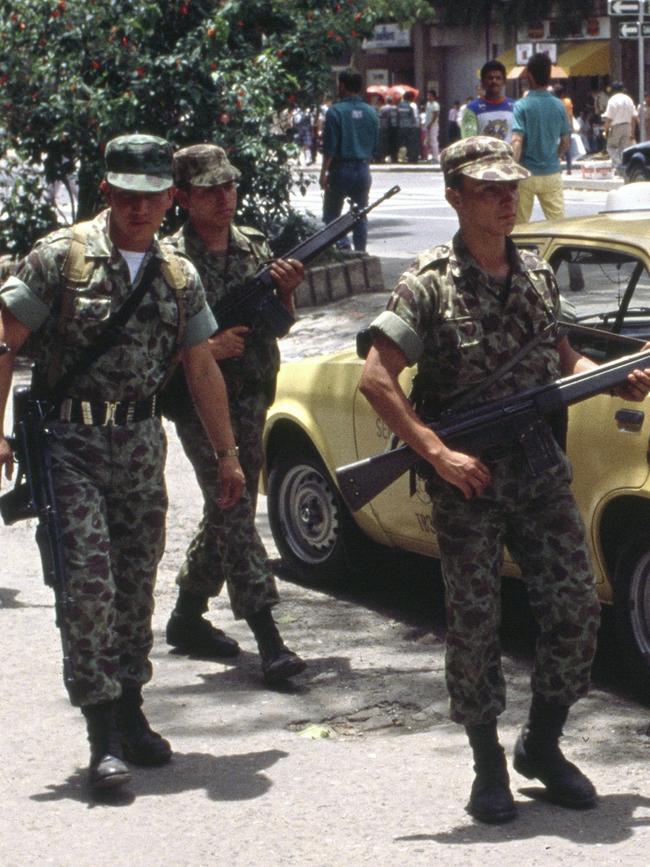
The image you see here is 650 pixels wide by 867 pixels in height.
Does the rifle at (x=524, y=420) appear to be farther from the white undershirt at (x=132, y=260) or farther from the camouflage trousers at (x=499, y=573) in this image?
the white undershirt at (x=132, y=260)

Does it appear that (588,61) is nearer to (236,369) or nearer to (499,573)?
(236,369)

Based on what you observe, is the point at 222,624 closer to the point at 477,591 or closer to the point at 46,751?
the point at 46,751

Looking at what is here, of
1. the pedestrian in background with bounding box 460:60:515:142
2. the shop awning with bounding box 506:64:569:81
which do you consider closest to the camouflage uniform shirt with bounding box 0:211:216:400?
the pedestrian in background with bounding box 460:60:515:142

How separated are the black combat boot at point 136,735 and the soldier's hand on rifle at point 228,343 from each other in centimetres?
128

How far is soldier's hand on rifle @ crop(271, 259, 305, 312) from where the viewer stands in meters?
6.24

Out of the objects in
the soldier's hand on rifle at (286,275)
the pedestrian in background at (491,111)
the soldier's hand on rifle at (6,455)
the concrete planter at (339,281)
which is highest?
the pedestrian in background at (491,111)

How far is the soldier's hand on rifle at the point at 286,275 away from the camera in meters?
6.24

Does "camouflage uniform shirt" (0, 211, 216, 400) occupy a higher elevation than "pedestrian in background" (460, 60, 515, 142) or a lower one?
lower

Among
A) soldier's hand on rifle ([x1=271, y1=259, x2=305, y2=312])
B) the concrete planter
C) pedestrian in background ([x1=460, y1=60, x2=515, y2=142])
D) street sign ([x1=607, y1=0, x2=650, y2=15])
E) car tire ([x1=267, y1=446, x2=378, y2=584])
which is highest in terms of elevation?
street sign ([x1=607, y1=0, x2=650, y2=15])

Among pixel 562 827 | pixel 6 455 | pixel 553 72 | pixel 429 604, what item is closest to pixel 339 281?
pixel 429 604

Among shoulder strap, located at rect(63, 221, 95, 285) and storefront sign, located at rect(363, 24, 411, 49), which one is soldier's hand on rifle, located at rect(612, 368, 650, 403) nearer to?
shoulder strap, located at rect(63, 221, 95, 285)

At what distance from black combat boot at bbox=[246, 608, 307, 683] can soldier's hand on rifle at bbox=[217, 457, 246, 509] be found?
2.69ft

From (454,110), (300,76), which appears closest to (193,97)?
(300,76)

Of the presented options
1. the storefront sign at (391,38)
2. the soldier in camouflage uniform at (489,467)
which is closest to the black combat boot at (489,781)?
the soldier in camouflage uniform at (489,467)
